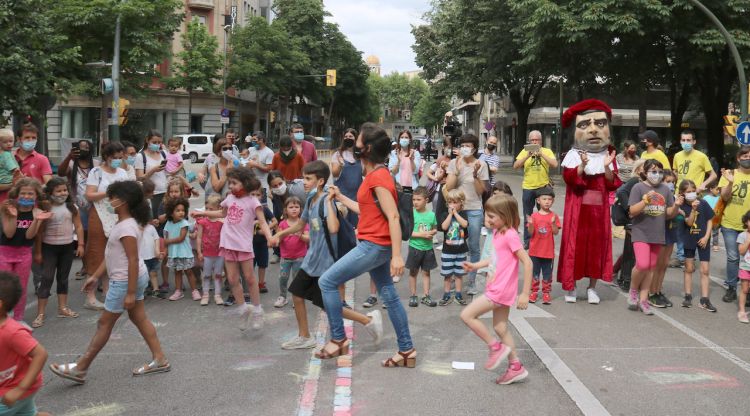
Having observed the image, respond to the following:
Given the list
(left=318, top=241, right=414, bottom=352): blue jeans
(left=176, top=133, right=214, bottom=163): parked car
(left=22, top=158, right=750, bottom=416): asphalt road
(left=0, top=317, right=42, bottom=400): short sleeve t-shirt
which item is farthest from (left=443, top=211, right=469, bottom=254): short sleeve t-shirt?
(left=176, top=133, right=214, bottom=163): parked car

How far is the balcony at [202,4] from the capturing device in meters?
52.2

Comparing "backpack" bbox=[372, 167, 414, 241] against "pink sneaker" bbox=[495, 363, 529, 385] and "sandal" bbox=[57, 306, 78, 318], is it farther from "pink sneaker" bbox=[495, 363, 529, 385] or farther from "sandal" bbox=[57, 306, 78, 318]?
"sandal" bbox=[57, 306, 78, 318]

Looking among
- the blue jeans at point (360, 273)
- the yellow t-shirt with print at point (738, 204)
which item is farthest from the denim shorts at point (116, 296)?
the yellow t-shirt with print at point (738, 204)

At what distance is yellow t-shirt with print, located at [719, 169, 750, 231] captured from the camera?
26.3 feet

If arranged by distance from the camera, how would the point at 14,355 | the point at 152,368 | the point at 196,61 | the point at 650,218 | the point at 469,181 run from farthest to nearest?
the point at 196,61, the point at 469,181, the point at 650,218, the point at 152,368, the point at 14,355

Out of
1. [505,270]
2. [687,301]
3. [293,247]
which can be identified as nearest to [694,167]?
[687,301]

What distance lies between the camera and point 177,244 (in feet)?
26.8

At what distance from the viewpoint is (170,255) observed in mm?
8141

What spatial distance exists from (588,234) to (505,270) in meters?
3.09

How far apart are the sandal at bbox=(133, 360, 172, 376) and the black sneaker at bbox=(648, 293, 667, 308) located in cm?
499

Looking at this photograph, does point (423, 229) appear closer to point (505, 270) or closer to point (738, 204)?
point (505, 270)

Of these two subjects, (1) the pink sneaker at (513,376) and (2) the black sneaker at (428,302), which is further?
(2) the black sneaker at (428,302)

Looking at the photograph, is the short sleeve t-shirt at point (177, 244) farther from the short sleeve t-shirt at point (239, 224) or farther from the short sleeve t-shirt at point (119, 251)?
the short sleeve t-shirt at point (119, 251)

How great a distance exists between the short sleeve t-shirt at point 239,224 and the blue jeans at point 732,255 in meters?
4.96
